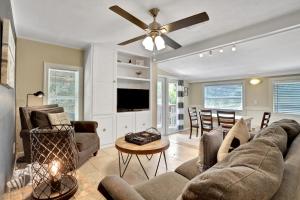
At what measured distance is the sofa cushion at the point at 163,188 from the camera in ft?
4.32

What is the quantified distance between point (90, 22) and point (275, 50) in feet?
11.9

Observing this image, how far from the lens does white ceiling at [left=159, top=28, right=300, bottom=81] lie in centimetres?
329

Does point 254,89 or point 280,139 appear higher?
point 254,89

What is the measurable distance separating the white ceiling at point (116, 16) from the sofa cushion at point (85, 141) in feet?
6.36

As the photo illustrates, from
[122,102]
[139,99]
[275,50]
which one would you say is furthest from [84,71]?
[275,50]

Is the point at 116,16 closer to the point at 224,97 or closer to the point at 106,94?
the point at 106,94

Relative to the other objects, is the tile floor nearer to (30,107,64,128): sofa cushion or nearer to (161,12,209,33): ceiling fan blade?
(30,107,64,128): sofa cushion

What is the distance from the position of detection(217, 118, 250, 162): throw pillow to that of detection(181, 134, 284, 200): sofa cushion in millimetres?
666

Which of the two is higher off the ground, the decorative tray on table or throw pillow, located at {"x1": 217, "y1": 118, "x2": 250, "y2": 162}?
throw pillow, located at {"x1": 217, "y1": 118, "x2": 250, "y2": 162}

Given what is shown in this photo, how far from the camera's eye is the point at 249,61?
4.17 metres

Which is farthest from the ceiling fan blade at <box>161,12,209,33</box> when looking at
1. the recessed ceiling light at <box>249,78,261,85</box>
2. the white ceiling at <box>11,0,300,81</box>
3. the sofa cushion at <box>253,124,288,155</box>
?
the recessed ceiling light at <box>249,78,261,85</box>

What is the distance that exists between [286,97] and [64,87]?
5.61 m

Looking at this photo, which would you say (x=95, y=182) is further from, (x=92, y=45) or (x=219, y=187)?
(x=92, y=45)

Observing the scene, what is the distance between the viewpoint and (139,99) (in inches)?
182
